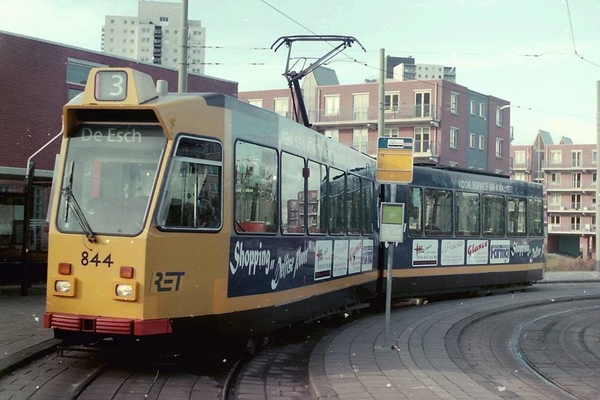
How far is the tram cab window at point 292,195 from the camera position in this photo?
9.81 metres

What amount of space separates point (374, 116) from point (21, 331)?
51012mm

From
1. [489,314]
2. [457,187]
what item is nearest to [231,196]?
[489,314]

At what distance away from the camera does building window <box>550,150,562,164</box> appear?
9481 cm

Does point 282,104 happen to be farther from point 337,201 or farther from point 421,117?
point 337,201

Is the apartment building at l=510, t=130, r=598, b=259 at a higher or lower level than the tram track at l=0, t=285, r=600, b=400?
higher

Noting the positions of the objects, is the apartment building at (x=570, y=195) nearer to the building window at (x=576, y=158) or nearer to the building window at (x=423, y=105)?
the building window at (x=576, y=158)

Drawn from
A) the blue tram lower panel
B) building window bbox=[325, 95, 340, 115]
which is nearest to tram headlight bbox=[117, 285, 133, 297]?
the blue tram lower panel

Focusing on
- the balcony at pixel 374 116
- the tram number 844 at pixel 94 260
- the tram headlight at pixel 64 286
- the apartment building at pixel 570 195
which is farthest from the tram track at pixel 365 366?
the apartment building at pixel 570 195

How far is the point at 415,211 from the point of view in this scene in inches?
670

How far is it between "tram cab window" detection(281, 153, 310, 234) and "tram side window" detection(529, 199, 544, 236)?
12.3 m

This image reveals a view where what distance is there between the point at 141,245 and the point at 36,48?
19191mm

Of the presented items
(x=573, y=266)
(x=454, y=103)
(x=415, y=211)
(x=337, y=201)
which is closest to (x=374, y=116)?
(x=454, y=103)

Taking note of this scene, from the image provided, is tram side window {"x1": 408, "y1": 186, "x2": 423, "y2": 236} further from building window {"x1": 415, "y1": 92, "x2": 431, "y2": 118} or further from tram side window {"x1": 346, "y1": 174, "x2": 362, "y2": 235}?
building window {"x1": 415, "y1": 92, "x2": 431, "y2": 118}

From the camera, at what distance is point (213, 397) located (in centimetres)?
737
